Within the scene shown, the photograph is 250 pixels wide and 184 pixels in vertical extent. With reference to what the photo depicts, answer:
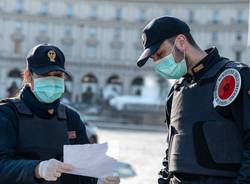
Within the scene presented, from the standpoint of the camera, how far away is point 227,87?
2.70 m

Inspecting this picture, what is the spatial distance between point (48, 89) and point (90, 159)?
0.56 m

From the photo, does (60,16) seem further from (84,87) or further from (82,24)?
(84,87)

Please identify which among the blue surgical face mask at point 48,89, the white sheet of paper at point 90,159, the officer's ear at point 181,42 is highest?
the officer's ear at point 181,42

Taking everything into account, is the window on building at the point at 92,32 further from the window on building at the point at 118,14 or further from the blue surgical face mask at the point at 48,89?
the blue surgical face mask at the point at 48,89

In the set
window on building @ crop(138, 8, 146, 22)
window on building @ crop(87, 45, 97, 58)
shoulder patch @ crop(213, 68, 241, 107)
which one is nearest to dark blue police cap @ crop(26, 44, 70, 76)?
shoulder patch @ crop(213, 68, 241, 107)

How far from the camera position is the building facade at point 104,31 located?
71.4 meters

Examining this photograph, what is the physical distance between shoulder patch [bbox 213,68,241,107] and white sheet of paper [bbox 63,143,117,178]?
0.69m

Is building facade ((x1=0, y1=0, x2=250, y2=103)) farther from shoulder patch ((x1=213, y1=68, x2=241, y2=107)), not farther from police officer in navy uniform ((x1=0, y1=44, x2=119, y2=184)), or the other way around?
shoulder patch ((x1=213, y1=68, x2=241, y2=107))

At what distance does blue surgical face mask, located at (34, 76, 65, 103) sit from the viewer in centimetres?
312

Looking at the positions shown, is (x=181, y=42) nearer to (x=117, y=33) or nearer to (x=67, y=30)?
(x=67, y=30)

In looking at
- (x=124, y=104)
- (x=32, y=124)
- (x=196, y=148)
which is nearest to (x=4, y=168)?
(x=32, y=124)

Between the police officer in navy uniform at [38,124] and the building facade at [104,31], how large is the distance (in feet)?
222

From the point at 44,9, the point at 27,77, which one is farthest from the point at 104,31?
the point at 27,77

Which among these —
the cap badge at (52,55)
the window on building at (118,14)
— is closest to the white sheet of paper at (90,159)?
the cap badge at (52,55)
